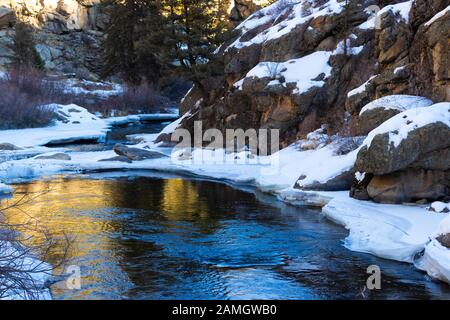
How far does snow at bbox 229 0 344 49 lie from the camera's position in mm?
23172

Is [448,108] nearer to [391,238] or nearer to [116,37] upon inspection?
[391,238]

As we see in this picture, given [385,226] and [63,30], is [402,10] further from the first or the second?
[63,30]

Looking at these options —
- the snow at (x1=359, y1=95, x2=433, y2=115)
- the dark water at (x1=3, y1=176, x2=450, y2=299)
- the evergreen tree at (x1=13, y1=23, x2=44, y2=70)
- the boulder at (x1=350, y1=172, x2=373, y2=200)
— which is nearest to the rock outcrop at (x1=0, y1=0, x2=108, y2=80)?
the evergreen tree at (x1=13, y1=23, x2=44, y2=70)

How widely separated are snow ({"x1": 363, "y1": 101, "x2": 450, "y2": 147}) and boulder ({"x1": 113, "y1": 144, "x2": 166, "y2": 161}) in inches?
447

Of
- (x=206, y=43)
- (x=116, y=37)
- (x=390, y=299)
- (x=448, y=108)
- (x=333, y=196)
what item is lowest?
(x=390, y=299)

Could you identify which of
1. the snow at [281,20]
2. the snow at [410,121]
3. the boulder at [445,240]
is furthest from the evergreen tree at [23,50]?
the boulder at [445,240]

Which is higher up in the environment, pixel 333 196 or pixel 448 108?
pixel 448 108

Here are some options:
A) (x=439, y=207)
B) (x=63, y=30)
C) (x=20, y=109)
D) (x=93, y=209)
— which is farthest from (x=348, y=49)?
(x=63, y=30)

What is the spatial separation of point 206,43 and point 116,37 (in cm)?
2182

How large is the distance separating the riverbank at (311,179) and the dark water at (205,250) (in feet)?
1.11

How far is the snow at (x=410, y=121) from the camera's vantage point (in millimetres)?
12156

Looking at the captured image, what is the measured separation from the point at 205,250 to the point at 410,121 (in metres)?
5.44
